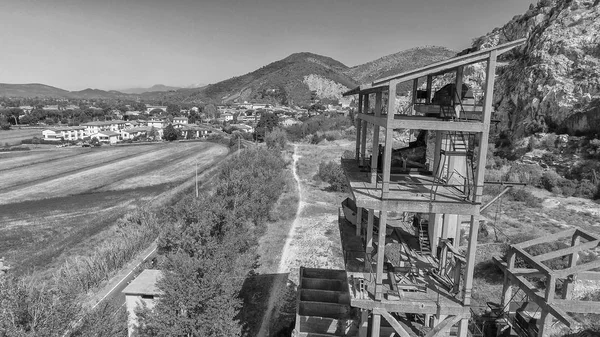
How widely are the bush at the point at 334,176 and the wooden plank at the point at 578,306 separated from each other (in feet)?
92.8

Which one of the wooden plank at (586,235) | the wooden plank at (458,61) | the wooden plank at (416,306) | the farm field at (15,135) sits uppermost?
the wooden plank at (458,61)

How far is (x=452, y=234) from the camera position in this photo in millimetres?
10242

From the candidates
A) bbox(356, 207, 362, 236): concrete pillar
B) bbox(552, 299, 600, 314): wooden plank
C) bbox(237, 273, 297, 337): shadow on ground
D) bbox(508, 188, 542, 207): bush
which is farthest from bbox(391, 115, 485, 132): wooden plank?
bbox(508, 188, 542, 207): bush

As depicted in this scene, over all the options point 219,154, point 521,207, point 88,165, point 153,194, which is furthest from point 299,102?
point 521,207

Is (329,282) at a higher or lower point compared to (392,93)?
lower

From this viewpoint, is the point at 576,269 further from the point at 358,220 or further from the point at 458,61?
the point at 458,61

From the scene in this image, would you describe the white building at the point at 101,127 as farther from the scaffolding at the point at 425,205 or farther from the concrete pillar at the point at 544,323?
the concrete pillar at the point at 544,323

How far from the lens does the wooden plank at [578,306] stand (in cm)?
870

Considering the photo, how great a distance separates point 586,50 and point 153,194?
55795 millimetres

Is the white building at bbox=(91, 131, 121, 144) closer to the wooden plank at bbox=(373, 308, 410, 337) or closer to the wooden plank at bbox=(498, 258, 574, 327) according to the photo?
the wooden plank at bbox=(373, 308, 410, 337)

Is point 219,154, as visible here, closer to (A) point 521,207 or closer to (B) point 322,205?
(B) point 322,205

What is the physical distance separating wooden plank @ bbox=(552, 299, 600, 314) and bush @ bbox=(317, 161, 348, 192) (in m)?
28.3

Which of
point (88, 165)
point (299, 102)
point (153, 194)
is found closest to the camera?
point (153, 194)

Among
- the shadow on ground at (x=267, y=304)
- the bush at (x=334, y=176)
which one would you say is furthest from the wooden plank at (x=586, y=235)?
the bush at (x=334, y=176)
